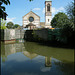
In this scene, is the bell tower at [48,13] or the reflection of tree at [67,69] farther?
the bell tower at [48,13]

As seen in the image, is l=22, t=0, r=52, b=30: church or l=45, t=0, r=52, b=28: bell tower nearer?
l=22, t=0, r=52, b=30: church

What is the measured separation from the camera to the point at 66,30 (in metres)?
9.39

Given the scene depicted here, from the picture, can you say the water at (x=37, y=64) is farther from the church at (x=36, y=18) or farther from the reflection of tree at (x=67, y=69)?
the church at (x=36, y=18)

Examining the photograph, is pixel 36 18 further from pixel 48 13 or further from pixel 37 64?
pixel 37 64

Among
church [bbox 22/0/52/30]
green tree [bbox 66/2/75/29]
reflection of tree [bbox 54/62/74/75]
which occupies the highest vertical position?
church [bbox 22/0/52/30]

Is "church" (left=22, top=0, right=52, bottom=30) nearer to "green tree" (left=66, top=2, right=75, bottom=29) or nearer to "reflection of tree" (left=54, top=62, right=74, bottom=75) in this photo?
"green tree" (left=66, top=2, right=75, bottom=29)

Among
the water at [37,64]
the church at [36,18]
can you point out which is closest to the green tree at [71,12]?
the water at [37,64]

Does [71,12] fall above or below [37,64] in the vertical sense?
above

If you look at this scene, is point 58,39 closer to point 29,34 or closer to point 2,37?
point 29,34

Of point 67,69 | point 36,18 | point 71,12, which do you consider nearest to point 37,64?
point 67,69

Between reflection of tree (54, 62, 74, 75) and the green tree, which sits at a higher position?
the green tree

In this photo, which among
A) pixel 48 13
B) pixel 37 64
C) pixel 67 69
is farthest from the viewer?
pixel 48 13

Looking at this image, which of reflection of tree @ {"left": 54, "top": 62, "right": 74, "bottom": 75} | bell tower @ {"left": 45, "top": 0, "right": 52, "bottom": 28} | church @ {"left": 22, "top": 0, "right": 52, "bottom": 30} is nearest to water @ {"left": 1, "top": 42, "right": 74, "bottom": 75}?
reflection of tree @ {"left": 54, "top": 62, "right": 74, "bottom": 75}

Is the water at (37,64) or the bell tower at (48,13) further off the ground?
the bell tower at (48,13)
